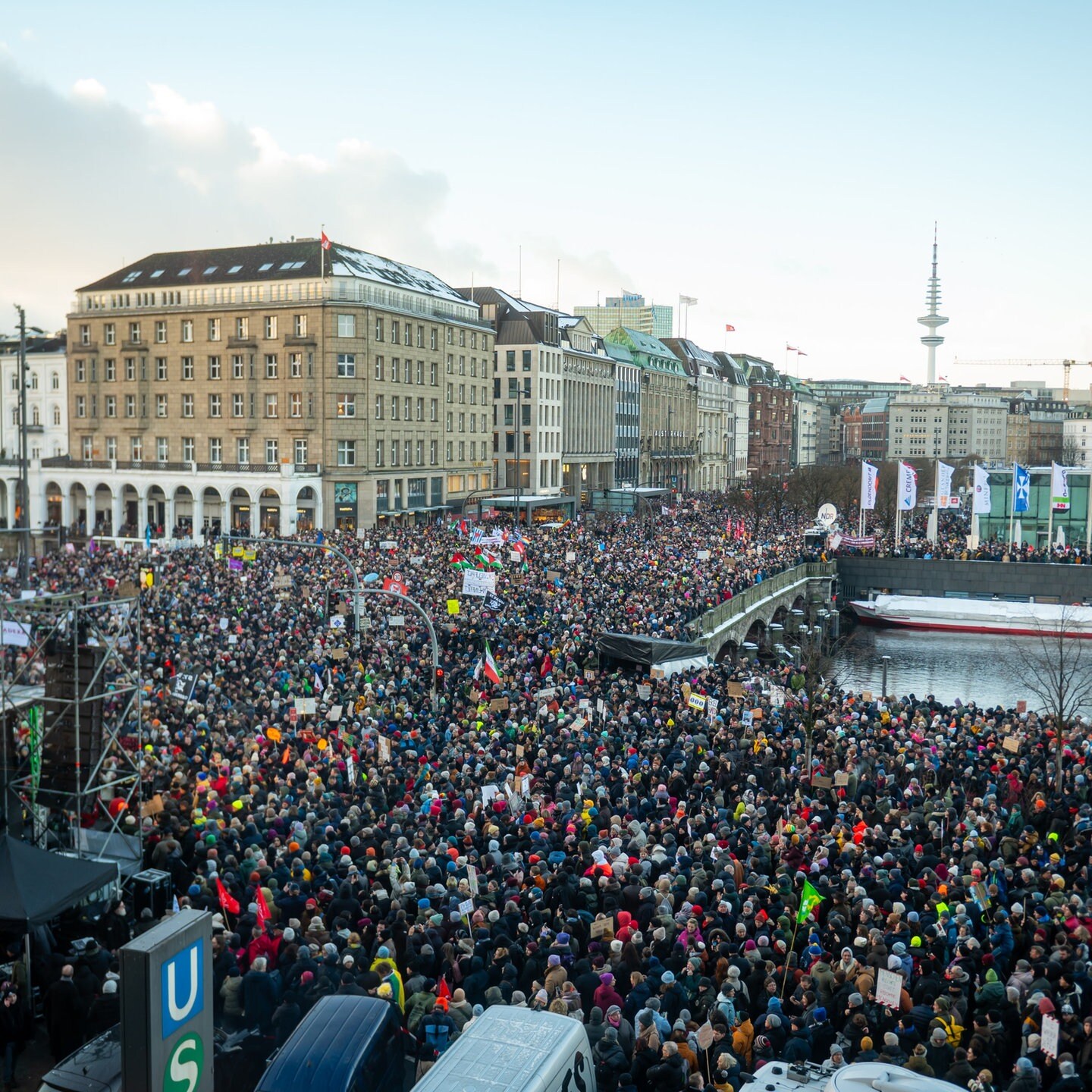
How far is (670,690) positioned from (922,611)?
4079 centimetres

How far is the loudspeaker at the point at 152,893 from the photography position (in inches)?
604

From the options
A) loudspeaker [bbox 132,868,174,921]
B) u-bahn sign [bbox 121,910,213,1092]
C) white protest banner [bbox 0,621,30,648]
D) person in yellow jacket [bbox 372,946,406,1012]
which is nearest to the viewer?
u-bahn sign [bbox 121,910,213,1092]

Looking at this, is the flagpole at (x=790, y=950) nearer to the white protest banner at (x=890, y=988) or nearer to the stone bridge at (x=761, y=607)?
the white protest banner at (x=890, y=988)

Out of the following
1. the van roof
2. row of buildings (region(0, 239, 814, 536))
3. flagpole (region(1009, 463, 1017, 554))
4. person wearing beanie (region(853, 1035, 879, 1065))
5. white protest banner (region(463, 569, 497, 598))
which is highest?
row of buildings (region(0, 239, 814, 536))

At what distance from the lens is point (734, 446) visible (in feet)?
543

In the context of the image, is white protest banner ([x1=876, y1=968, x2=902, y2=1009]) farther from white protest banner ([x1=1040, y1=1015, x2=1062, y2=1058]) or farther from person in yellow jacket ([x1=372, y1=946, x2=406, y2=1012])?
person in yellow jacket ([x1=372, y1=946, x2=406, y2=1012])

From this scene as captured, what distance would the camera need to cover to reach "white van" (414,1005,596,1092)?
8766 millimetres

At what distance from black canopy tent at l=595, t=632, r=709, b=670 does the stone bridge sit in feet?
8.51

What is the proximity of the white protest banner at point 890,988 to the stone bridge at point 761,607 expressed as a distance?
23423mm

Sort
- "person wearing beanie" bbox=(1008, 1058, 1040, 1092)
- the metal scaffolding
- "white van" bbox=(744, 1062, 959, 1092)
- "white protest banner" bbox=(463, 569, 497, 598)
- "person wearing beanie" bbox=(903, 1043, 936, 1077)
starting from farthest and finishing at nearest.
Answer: "white protest banner" bbox=(463, 569, 497, 598)
the metal scaffolding
"person wearing beanie" bbox=(903, 1043, 936, 1077)
"person wearing beanie" bbox=(1008, 1058, 1040, 1092)
"white van" bbox=(744, 1062, 959, 1092)

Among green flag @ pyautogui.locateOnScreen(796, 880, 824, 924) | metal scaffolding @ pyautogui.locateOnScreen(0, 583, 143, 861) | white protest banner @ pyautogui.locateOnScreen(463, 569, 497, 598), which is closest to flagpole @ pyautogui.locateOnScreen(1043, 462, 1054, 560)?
white protest banner @ pyautogui.locateOnScreen(463, 569, 497, 598)

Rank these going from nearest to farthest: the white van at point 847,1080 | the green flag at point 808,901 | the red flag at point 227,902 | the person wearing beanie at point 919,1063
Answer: the white van at point 847,1080
the person wearing beanie at point 919,1063
the green flag at point 808,901
the red flag at point 227,902

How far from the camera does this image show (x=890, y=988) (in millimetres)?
11516

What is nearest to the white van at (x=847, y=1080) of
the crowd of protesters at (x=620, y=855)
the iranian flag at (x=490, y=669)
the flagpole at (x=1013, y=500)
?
the crowd of protesters at (x=620, y=855)
